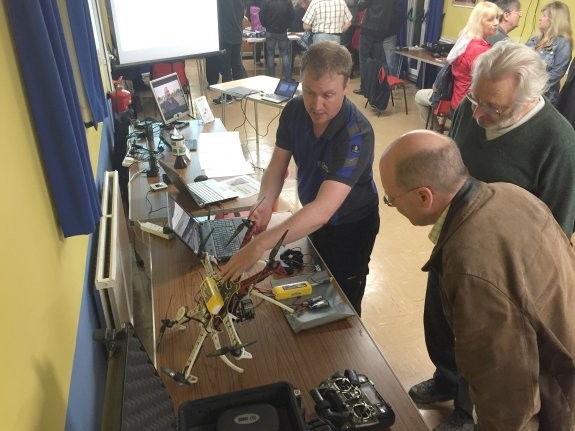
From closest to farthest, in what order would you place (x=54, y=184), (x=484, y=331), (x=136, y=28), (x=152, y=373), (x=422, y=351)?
(x=152, y=373) → (x=484, y=331) → (x=54, y=184) → (x=422, y=351) → (x=136, y=28)

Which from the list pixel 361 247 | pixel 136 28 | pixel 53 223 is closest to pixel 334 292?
pixel 361 247

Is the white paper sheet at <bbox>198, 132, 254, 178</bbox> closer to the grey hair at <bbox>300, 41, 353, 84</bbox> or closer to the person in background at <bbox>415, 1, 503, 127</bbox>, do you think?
the grey hair at <bbox>300, 41, 353, 84</bbox>

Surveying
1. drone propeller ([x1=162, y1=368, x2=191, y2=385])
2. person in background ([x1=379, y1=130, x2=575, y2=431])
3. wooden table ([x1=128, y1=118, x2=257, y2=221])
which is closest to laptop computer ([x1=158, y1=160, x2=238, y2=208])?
wooden table ([x1=128, y1=118, x2=257, y2=221])

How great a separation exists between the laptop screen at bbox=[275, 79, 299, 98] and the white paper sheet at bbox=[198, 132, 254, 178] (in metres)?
0.99

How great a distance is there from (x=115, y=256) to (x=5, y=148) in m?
0.82

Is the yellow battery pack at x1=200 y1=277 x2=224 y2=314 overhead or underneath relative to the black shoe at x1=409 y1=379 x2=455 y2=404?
overhead

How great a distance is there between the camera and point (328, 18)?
6812 mm

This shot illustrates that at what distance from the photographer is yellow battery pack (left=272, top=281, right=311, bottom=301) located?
63.4 inches

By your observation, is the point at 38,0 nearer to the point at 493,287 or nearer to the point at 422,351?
the point at 493,287

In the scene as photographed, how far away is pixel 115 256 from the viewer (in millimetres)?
1837

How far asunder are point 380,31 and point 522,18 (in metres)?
1.85

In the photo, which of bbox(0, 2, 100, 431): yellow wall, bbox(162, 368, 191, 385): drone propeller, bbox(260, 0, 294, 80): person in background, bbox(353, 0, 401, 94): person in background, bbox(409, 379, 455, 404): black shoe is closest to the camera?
Result: bbox(0, 2, 100, 431): yellow wall

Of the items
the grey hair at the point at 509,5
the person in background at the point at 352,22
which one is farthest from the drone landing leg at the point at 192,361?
the person in background at the point at 352,22

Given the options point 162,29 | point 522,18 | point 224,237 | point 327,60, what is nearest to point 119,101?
point 162,29
